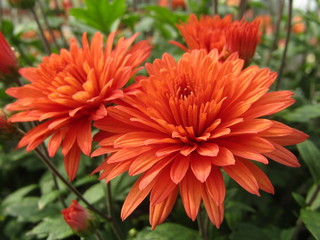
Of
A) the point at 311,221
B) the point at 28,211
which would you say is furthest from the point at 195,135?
the point at 28,211

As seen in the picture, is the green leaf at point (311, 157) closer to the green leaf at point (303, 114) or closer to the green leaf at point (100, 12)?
the green leaf at point (303, 114)

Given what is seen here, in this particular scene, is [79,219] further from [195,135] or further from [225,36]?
[225,36]

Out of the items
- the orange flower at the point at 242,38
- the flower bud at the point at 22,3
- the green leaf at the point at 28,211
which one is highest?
the flower bud at the point at 22,3

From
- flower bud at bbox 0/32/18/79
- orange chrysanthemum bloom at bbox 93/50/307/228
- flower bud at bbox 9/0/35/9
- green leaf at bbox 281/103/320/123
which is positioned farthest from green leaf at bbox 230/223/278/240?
flower bud at bbox 9/0/35/9

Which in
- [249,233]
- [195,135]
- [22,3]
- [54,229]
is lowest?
[249,233]

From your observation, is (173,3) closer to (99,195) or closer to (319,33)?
(319,33)

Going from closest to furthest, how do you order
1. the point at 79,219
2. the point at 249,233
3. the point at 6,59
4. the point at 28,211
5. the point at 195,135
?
the point at 195,135 → the point at 79,219 → the point at 6,59 → the point at 249,233 → the point at 28,211

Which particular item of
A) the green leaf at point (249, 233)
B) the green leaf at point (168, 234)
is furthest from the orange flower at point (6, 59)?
the green leaf at point (249, 233)
